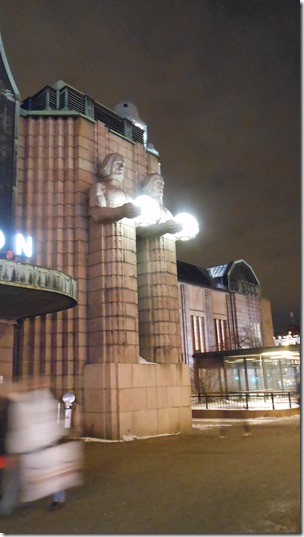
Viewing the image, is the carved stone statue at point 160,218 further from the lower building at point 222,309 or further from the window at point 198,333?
the window at point 198,333

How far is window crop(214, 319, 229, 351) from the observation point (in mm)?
51406

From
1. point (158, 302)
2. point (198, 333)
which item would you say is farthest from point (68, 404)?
point (198, 333)

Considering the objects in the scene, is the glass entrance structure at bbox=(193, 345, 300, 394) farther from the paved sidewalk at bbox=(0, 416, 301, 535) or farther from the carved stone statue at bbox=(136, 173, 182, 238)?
the paved sidewalk at bbox=(0, 416, 301, 535)

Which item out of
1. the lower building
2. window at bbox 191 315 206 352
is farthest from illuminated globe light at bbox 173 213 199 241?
window at bbox 191 315 206 352

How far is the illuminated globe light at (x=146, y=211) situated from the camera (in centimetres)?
1808

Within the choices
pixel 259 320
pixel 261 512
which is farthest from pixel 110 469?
pixel 259 320

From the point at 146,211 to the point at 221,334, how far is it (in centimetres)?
3663

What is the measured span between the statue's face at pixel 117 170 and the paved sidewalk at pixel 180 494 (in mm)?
10543

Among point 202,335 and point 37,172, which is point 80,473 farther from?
point 202,335

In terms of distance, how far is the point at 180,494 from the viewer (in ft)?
26.0

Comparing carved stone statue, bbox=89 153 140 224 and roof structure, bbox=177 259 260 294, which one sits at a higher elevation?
roof structure, bbox=177 259 260 294

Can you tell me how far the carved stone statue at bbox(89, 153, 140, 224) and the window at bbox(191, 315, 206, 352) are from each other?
3120cm

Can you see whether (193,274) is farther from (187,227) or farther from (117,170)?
(117,170)

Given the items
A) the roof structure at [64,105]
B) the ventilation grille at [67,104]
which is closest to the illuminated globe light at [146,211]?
the roof structure at [64,105]
